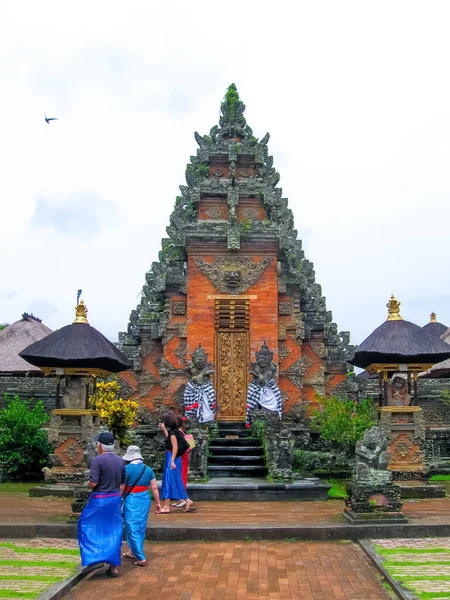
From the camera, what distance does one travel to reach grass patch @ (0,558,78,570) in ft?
25.4

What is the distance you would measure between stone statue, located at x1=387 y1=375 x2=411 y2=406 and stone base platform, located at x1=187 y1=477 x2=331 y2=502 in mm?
3416

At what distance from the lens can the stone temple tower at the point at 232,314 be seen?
18594mm

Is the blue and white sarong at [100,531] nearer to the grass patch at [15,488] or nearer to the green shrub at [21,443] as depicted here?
the grass patch at [15,488]

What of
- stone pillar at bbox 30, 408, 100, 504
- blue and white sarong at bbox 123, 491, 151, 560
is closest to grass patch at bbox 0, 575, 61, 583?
blue and white sarong at bbox 123, 491, 151, 560

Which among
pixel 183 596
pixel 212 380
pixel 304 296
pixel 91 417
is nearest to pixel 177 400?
pixel 212 380

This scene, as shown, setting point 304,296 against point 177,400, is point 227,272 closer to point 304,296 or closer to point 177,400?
point 304,296

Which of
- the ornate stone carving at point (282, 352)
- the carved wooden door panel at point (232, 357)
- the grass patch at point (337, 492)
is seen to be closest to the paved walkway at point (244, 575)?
the grass patch at point (337, 492)

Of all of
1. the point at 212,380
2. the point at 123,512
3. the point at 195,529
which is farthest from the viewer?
the point at 212,380

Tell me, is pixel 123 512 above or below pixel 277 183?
below

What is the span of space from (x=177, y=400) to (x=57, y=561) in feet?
34.5

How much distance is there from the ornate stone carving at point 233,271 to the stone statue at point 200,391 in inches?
85.4

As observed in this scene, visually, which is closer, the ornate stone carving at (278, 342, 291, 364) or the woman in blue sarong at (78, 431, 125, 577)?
the woman in blue sarong at (78, 431, 125, 577)

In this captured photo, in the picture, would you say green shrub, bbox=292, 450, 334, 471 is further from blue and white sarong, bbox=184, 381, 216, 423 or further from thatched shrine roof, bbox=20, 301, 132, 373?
thatched shrine roof, bbox=20, 301, 132, 373

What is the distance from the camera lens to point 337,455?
1688 cm
